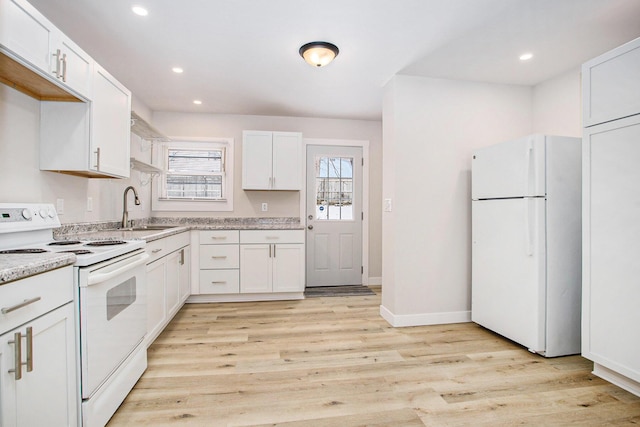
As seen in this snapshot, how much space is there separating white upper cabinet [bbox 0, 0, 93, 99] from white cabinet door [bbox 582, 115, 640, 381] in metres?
3.21

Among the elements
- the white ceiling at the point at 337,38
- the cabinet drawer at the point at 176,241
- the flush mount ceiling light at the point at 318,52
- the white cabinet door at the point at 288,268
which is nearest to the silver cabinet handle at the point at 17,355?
the cabinet drawer at the point at 176,241

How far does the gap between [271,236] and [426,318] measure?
1908 mm

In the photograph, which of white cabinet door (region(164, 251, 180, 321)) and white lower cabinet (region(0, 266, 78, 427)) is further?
white cabinet door (region(164, 251, 180, 321))

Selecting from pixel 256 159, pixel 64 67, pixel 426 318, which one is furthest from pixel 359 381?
pixel 256 159

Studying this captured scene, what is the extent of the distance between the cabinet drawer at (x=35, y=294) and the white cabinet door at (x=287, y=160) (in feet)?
9.06

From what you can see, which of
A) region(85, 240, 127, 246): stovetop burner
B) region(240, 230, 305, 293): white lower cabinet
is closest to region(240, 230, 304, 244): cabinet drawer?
region(240, 230, 305, 293): white lower cabinet

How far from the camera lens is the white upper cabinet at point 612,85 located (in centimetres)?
175

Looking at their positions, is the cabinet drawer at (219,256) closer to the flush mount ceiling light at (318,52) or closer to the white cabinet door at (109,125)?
the white cabinet door at (109,125)

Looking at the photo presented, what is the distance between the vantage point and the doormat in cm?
402

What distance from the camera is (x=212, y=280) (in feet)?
11.8

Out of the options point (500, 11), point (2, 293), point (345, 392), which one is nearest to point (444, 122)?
point (500, 11)

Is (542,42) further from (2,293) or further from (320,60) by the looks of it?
(2,293)

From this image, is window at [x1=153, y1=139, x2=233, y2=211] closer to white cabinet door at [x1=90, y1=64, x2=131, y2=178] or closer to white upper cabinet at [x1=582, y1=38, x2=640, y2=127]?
white cabinet door at [x1=90, y1=64, x2=131, y2=178]

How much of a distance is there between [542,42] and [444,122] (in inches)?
36.4
